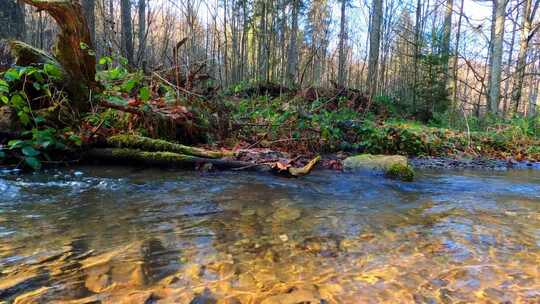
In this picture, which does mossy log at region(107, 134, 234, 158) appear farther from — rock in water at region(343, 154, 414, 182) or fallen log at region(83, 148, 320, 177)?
rock in water at region(343, 154, 414, 182)

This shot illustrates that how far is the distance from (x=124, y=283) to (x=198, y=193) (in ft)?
6.66

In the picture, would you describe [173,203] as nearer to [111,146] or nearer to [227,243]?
[227,243]

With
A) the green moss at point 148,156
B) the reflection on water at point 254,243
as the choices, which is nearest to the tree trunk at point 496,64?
the reflection on water at point 254,243

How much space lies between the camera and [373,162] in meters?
5.77

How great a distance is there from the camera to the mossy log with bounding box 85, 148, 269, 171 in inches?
200

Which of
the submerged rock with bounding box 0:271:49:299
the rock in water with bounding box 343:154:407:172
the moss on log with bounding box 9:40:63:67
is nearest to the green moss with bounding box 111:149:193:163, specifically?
the moss on log with bounding box 9:40:63:67

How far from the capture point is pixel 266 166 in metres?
5.13

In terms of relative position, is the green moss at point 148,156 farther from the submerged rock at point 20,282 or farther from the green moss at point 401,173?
the submerged rock at point 20,282

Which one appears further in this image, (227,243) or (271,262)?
(227,243)

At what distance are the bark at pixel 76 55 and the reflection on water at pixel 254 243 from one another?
1492mm

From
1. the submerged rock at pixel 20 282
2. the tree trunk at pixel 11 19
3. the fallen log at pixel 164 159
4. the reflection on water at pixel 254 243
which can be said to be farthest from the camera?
the tree trunk at pixel 11 19

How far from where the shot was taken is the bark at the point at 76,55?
511 cm

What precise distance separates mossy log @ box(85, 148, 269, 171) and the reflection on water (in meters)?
0.70

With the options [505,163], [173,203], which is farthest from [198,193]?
[505,163]
